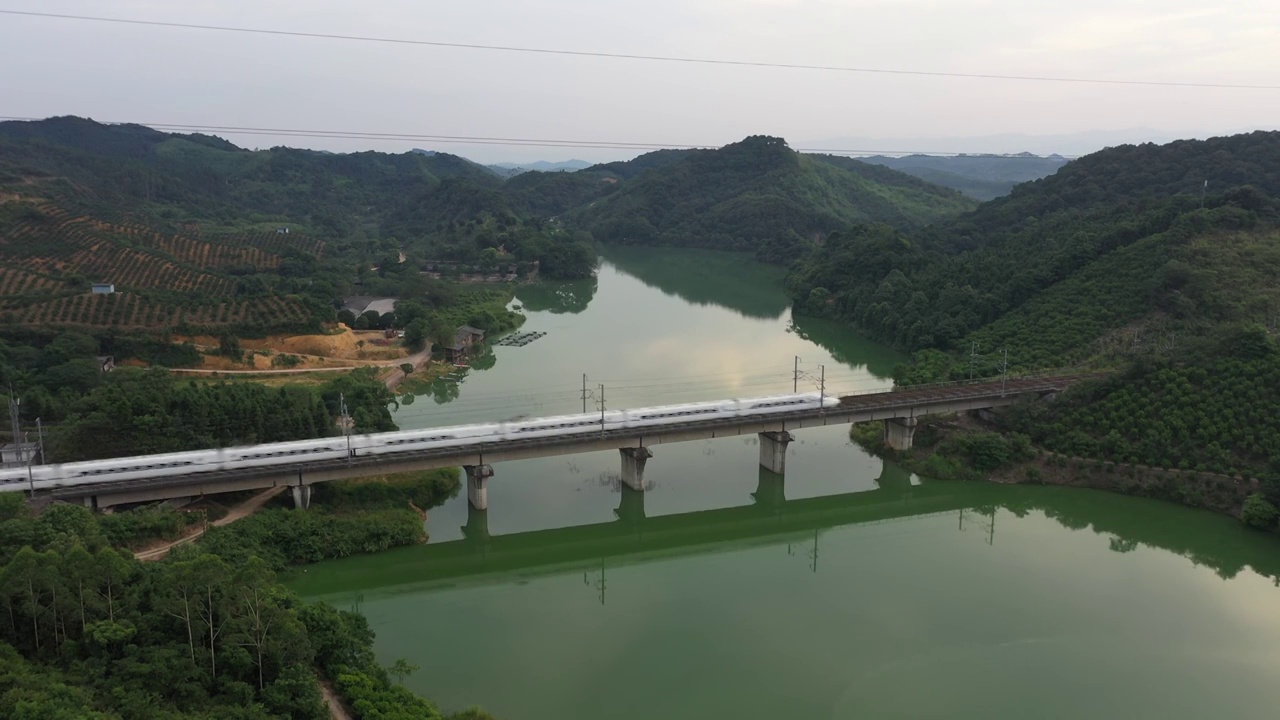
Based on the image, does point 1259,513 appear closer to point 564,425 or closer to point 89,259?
point 564,425

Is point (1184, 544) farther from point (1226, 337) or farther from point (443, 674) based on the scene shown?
point (443, 674)

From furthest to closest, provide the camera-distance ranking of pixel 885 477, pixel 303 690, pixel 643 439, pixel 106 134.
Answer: pixel 106 134 → pixel 885 477 → pixel 643 439 → pixel 303 690

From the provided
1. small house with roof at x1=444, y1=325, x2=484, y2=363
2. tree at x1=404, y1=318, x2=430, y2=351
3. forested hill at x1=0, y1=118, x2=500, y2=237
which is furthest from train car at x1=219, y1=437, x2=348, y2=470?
forested hill at x1=0, y1=118, x2=500, y2=237

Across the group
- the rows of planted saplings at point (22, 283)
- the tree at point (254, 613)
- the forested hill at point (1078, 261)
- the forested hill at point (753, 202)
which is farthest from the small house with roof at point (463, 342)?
the forested hill at point (753, 202)

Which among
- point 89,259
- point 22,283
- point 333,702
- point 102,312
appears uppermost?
point 89,259

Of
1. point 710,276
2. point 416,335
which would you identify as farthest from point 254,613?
point 710,276

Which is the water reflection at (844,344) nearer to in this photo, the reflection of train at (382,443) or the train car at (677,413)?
the reflection of train at (382,443)

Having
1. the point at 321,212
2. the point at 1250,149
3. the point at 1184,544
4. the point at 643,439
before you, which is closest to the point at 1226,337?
the point at 1184,544
